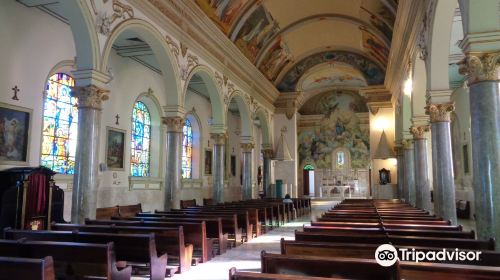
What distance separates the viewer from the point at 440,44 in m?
8.60

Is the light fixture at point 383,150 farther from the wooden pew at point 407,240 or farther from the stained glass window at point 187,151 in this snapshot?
the wooden pew at point 407,240

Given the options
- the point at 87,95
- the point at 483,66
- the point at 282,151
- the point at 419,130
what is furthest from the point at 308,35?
the point at 483,66

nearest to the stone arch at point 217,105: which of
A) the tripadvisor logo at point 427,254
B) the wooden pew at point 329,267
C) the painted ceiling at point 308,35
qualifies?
the painted ceiling at point 308,35

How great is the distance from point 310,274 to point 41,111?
934 cm

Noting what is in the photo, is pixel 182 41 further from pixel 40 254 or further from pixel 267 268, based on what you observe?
pixel 267 268

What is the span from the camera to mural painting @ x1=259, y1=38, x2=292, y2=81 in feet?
A: 64.8

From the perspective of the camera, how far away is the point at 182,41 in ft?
38.6

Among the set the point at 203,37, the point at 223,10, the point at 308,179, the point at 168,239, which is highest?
the point at 223,10

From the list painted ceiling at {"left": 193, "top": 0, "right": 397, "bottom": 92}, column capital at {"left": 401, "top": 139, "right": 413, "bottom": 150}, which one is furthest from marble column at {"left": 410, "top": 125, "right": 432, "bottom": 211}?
painted ceiling at {"left": 193, "top": 0, "right": 397, "bottom": 92}

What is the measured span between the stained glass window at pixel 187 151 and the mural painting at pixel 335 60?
276 inches

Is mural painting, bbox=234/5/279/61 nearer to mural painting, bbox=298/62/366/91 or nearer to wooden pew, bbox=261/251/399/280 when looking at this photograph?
mural painting, bbox=298/62/366/91

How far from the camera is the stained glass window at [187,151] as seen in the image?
61.6ft

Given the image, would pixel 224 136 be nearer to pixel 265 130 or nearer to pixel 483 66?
pixel 265 130

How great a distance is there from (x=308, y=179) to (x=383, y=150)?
13.7 m
